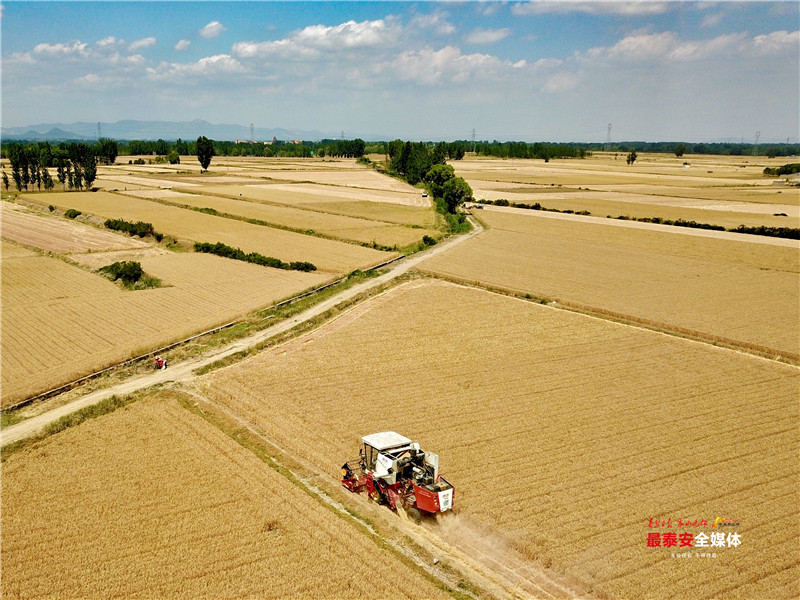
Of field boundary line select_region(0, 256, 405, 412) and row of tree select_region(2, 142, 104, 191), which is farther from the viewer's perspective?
row of tree select_region(2, 142, 104, 191)


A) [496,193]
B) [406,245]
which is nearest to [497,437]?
[406,245]

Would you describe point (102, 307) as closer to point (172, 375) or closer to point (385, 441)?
point (172, 375)

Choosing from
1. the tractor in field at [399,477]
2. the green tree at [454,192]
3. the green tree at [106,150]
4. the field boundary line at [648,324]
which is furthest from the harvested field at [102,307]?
the green tree at [106,150]

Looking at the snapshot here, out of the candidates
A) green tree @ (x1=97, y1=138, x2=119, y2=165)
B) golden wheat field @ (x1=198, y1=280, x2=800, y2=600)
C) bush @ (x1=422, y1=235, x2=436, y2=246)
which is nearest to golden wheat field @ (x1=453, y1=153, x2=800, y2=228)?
bush @ (x1=422, y1=235, x2=436, y2=246)

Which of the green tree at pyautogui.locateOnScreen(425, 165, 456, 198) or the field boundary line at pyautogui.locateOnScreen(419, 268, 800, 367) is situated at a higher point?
the green tree at pyautogui.locateOnScreen(425, 165, 456, 198)

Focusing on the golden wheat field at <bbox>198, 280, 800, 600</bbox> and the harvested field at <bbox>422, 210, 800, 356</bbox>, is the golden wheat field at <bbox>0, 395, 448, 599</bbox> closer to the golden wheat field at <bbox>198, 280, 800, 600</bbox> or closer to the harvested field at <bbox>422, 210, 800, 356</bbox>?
the golden wheat field at <bbox>198, 280, 800, 600</bbox>

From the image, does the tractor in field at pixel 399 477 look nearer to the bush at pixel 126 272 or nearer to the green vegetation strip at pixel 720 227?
the bush at pixel 126 272

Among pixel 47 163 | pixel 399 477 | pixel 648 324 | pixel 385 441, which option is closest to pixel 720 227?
pixel 648 324
